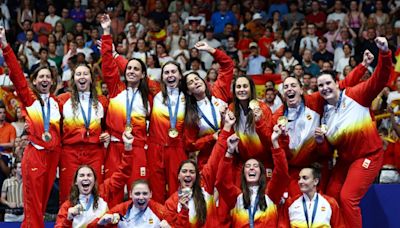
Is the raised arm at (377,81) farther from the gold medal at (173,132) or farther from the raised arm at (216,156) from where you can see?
the gold medal at (173,132)

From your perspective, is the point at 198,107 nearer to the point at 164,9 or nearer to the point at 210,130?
the point at 210,130

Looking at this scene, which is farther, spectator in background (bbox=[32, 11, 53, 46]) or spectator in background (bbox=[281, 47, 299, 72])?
spectator in background (bbox=[32, 11, 53, 46])

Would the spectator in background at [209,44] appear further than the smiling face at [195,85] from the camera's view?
Yes

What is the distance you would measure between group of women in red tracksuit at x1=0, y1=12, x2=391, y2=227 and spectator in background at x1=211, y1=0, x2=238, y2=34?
6.93m

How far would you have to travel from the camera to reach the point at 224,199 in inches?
445

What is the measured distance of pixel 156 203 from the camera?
36.8 feet

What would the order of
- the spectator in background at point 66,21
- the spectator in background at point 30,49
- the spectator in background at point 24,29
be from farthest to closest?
the spectator in background at point 66,21, the spectator in background at point 24,29, the spectator in background at point 30,49

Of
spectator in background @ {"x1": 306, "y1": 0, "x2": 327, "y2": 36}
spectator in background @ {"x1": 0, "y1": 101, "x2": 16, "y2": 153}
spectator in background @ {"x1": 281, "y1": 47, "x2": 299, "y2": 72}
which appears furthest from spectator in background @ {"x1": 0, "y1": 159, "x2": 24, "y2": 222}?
spectator in background @ {"x1": 306, "y1": 0, "x2": 327, "y2": 36}

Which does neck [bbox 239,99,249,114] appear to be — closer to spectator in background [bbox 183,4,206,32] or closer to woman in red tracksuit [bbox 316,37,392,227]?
woman in red tracksuit [bbox 316,37,392,227]

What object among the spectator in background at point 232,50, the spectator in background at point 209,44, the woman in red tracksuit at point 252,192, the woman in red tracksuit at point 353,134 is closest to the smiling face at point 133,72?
the woman in red tracksuit at point 252,192

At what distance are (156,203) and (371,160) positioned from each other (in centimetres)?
217

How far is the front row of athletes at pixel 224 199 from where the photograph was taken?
11047mm

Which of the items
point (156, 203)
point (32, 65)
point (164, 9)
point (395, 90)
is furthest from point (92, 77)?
point (164, 9)

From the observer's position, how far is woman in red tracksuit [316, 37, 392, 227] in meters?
11.1
